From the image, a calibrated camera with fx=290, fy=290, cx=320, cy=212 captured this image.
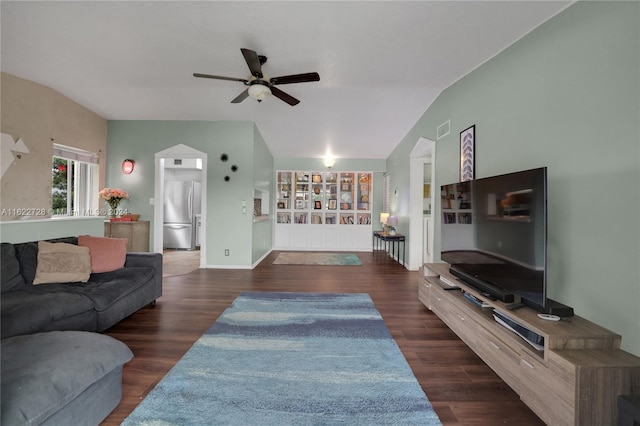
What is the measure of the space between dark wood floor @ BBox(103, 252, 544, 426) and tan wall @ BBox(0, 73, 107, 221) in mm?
2075

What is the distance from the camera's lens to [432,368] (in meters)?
2.09

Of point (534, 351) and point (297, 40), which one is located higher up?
point (297, 40)

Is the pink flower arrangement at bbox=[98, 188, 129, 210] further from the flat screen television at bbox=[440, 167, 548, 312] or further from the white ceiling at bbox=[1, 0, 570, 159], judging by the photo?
the flat screen television at bbox=[440, 167, 548, 312]

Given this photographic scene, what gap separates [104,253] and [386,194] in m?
6.26

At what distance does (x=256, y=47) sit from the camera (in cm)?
295

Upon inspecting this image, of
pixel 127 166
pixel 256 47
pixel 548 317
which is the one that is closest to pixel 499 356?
pixel 548 317

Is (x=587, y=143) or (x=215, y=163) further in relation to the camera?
(x=215, y=163)

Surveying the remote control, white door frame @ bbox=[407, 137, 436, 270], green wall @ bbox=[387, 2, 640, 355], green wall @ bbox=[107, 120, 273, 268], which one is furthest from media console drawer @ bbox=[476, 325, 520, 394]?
green wall @ bbox=[107, 120, 273, 268]

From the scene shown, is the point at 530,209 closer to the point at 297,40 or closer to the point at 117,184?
the point at 297,40

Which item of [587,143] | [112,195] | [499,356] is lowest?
[499,356]

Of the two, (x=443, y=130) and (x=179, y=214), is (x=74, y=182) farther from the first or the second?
(x=443, y=130)

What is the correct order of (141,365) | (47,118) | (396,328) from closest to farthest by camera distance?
(141,365), (396,328), (47,118)

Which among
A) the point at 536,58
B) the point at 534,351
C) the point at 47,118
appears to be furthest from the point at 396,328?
the point at 47,118

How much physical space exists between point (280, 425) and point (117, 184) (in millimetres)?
5559
